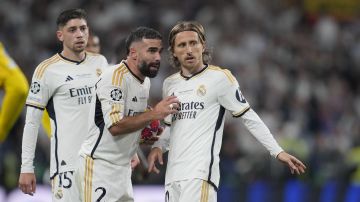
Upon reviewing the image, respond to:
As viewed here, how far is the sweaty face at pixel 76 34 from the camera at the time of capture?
8453 millimetres

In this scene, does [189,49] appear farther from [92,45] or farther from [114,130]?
[92,45]

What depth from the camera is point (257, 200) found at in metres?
11.7

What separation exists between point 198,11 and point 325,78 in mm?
2593

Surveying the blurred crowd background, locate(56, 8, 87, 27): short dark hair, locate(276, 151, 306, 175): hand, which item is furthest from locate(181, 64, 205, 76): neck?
the blurred crowd background

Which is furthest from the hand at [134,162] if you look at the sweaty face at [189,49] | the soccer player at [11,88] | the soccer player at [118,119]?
the soccer player at [11,88]

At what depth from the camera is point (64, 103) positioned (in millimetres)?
8430

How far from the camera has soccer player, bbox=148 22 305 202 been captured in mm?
7566

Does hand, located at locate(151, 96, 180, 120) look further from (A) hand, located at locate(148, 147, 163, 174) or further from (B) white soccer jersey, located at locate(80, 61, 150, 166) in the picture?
A: (A) hand, located at locate(148, 147, 163, 174)

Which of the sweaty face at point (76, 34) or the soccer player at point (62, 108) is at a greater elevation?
the sweaty face at point (76, 34)

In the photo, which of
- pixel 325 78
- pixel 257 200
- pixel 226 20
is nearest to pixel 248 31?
pixel 226 20

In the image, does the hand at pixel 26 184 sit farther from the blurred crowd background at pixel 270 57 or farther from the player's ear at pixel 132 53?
the blurred crowd background at pixel 270 57

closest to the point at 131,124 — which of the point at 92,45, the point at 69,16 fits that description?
the point at 69,16

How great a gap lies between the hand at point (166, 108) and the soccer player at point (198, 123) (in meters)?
0.14

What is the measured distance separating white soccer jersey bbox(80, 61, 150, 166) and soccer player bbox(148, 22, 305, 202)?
0.30 meters
